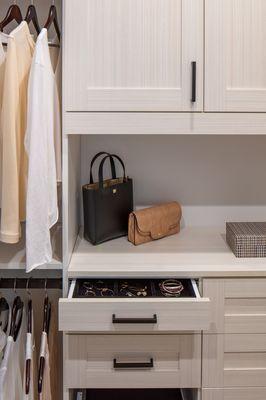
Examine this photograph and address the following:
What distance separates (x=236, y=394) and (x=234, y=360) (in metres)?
0.12

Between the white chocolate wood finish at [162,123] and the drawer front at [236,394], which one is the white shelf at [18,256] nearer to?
the white chocolate wood finish at [162,123]

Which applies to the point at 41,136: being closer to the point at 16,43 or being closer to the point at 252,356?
the point at 16,43

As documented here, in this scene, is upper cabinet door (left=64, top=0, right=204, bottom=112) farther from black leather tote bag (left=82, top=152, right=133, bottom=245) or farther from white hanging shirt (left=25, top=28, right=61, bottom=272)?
black leather tote bag (left=82, top=152, right=133, bottom=245)

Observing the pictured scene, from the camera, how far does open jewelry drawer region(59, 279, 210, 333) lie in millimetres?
1376

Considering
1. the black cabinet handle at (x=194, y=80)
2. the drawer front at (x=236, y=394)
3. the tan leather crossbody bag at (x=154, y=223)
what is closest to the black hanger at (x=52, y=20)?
Answer: the black cabinet handle at (x=194, y=80)

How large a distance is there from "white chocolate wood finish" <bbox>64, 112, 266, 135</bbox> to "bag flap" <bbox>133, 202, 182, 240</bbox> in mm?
402

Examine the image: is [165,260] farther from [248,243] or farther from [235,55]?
[235,55]

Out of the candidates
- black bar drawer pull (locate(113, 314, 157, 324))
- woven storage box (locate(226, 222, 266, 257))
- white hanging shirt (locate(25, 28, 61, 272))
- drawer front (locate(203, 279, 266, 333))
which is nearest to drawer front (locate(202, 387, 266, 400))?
drawer front (locate(203, 279, 266, 333))

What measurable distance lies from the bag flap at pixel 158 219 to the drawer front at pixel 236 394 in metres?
0.62

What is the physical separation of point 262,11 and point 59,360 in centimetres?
160

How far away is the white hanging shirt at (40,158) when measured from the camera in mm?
1362

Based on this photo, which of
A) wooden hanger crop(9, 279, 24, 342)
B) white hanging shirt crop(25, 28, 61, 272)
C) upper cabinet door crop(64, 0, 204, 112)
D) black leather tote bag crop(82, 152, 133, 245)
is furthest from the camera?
black leather tote bag crop(82, 152, 133, 245)

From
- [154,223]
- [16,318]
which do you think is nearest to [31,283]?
[16,318]

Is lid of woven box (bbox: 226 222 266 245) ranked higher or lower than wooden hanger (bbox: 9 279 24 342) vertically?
higher
